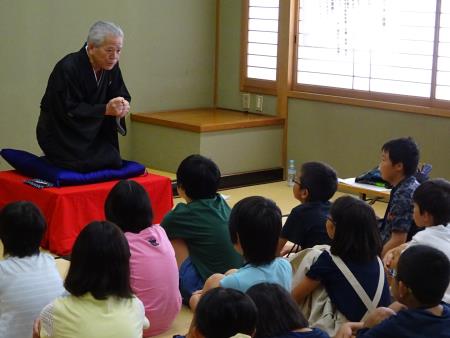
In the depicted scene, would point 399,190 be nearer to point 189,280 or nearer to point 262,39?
point 189,280

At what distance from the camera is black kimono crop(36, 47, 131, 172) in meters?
4.98

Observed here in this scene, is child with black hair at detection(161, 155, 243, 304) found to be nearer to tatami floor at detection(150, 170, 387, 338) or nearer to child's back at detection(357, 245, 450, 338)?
child's back at detection(357, 245, 450, 338)

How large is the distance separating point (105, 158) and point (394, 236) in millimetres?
2151

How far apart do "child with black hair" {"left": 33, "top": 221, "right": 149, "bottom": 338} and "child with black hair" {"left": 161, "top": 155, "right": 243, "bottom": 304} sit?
1.13m

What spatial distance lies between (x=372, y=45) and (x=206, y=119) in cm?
144

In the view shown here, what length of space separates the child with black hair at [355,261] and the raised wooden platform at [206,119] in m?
3.51

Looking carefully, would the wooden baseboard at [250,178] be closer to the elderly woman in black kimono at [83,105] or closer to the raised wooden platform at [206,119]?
the raised wooden platform at [206,119]

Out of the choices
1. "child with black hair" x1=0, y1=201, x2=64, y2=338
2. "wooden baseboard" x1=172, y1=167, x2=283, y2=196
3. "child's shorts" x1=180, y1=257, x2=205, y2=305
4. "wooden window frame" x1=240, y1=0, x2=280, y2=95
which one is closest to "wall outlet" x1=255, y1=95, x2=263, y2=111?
"wooden window frame" x1=240, y1=0, x2=280, y2=95

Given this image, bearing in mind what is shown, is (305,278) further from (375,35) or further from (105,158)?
(375,35)

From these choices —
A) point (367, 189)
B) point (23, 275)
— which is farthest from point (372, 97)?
point (23, 275)

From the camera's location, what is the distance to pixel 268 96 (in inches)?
274

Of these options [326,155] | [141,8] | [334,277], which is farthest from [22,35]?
[334,277]

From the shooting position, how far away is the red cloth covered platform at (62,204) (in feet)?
15.3

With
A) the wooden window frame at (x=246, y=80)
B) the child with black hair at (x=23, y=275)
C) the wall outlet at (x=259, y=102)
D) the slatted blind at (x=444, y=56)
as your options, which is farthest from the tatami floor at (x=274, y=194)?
the child with black hair at (x=23, y=275)
